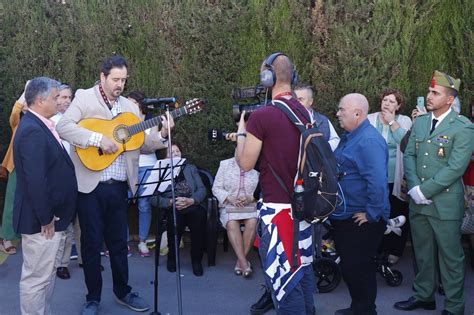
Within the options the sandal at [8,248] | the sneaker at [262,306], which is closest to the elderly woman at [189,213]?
the sneaker at [262,306]

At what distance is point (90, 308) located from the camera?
16.0 feet

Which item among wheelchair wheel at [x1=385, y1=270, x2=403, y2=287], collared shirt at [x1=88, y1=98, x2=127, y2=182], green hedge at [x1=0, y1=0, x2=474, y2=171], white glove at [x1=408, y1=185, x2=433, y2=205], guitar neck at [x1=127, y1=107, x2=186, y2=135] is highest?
green hedge at [x1=0, y1=0, x2=474, y2=171]

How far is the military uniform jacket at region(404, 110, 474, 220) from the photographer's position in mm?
4576

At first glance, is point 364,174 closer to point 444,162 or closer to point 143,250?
point 444,162

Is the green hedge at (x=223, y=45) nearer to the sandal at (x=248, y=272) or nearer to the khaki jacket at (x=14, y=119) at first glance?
the khaki jacket at (x=14, y=119)

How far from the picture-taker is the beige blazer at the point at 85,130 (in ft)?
15.4

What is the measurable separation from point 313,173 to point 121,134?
2036 millimetres

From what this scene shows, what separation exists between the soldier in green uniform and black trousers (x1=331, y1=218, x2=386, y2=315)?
494mm

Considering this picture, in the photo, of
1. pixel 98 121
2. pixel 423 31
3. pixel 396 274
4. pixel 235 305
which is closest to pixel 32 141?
pixel 98 121

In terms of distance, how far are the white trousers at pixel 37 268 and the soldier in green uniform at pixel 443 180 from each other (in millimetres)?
2855

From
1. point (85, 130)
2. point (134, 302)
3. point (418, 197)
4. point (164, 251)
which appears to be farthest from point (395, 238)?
point (85, 130)

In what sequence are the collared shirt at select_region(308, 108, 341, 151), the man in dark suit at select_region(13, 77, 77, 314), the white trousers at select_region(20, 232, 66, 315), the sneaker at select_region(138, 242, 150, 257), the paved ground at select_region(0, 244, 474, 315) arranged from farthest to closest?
1. the sneaker at select_region(138, 242, 150, 257)
2. the collared shirt at select_region(308, 108, 341, 151)
3. the paved ground at select_region(0, 244, 474, 315)
4. the white trousers at select_region(20, 232, 66, 315)
5. the man in dark suit at select_region(13, 77, 77, 314)

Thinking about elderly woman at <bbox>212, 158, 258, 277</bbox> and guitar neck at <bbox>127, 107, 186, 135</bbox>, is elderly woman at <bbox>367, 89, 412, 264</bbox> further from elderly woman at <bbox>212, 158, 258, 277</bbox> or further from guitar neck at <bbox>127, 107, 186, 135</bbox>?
guitar neck at <bbox>127, 107, 186, 135</bbox>

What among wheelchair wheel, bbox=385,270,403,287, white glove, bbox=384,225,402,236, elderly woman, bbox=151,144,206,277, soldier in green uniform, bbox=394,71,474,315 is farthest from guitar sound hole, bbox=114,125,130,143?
wheelchair wheel, bbox=385,270,403,287
